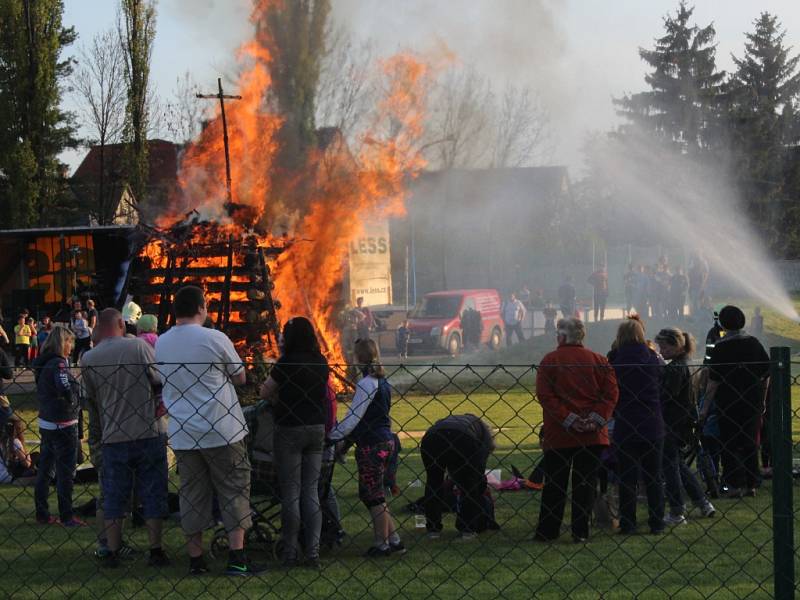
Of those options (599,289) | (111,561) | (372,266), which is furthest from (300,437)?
(372,266)

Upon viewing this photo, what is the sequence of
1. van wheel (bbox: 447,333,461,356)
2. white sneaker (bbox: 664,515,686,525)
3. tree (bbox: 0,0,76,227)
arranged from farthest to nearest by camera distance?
tree (bbox: 0,0,76,227), van wheel (bbox: 447,333,461,356), white sneaker (bbox: 664,515,686,525)

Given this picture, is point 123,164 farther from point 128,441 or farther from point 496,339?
point 128,441

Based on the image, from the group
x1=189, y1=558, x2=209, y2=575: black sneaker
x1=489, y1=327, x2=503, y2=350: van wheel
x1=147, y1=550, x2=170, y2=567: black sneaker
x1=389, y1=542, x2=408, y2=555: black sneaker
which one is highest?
x1=189, y1=558, x2=209, y2=575: black sneaker

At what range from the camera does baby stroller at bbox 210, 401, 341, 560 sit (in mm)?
7367

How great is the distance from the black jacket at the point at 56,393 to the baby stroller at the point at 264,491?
1683 millimetres

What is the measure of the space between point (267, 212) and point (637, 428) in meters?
12.4

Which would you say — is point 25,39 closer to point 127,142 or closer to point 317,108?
point 127,142

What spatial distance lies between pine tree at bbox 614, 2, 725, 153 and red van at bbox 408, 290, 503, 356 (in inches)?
1086

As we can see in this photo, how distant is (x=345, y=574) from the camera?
7141 millimetres

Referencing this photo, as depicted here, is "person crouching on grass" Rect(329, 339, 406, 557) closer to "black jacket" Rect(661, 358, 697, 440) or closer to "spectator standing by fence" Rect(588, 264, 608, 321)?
"black jacket" Rect(661, 358, 697, 440)

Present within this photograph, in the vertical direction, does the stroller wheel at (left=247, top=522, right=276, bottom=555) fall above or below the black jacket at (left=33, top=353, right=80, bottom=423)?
below

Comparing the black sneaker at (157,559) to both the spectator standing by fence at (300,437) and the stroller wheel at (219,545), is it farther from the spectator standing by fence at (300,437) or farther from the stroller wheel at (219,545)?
the spectator standing by fence at (300,437)

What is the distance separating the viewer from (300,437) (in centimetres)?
711

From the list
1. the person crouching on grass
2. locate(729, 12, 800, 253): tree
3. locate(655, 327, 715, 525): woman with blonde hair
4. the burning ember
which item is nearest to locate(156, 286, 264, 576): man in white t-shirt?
the person crouching on grass
